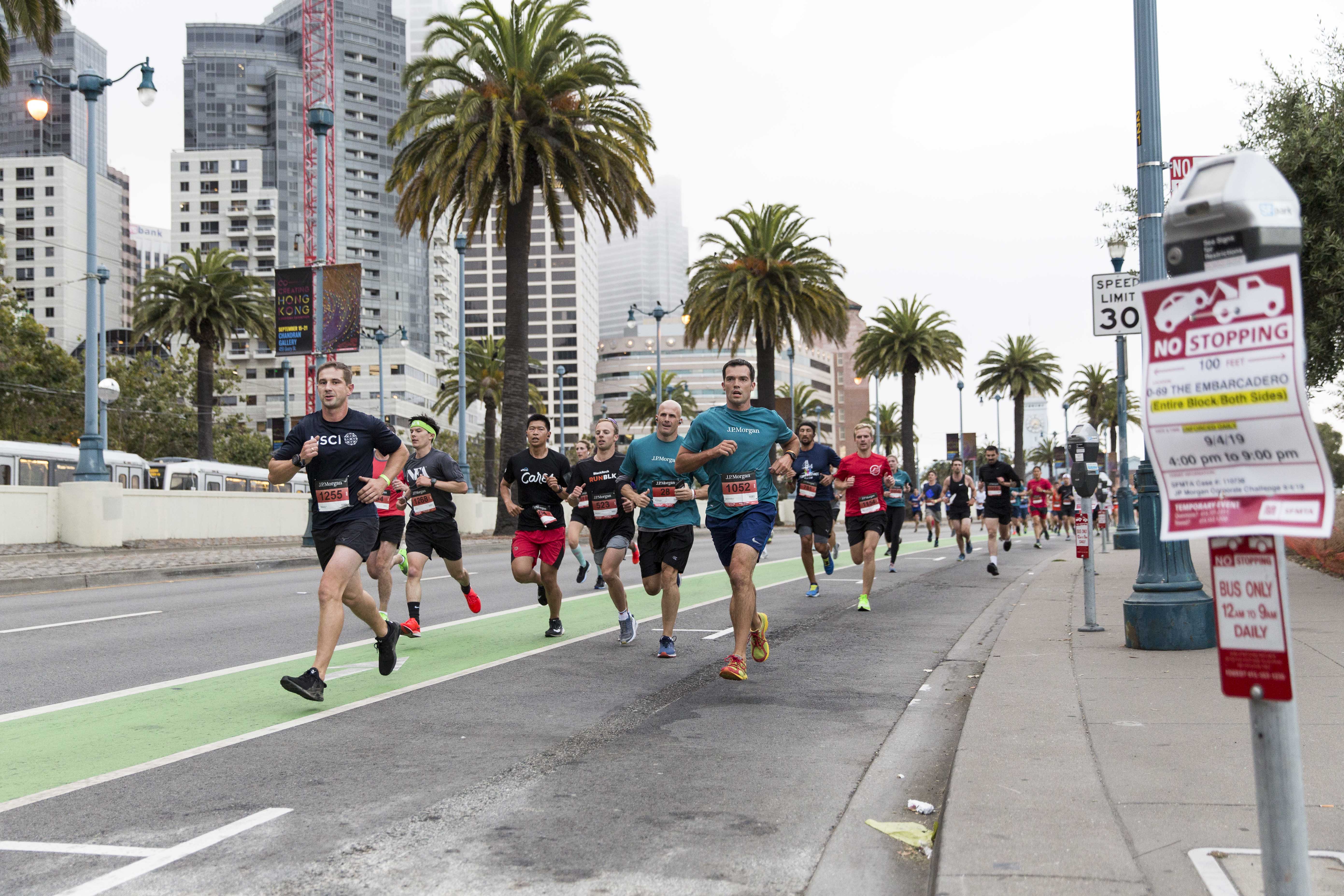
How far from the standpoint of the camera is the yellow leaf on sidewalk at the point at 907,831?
454 centimetres

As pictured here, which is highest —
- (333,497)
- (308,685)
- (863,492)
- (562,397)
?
(562,397)

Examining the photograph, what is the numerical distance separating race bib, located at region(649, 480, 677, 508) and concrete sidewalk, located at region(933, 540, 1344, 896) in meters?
2.65

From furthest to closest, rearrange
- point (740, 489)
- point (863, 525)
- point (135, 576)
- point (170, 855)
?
point (135, 576)
point (863, 525)
point (740, 489)
point (170, 855)

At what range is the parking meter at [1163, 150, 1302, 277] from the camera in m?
2.72

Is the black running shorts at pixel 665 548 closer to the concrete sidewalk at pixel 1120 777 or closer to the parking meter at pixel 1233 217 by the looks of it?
the concrete sidewalk at pixel 1120 777

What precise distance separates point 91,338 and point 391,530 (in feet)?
58.8

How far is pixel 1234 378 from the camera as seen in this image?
2.71 meters

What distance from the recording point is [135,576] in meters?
18.4

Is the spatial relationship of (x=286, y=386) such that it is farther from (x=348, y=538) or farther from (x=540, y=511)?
(x=348, y=538)

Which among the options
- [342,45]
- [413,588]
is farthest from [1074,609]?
[342,45]

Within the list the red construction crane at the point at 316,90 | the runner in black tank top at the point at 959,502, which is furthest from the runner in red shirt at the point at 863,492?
the red construction crane at the point at 316,90

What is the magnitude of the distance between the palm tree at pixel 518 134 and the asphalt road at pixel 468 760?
62.6 feet

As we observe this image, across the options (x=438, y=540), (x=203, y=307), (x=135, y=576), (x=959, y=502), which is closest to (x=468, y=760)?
(x=438, y=540)

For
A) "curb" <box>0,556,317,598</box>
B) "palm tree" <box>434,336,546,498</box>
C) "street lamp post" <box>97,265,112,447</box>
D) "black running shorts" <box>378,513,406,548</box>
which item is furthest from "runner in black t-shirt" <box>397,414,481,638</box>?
"palm tree" <box>434,336,546,498</box>
